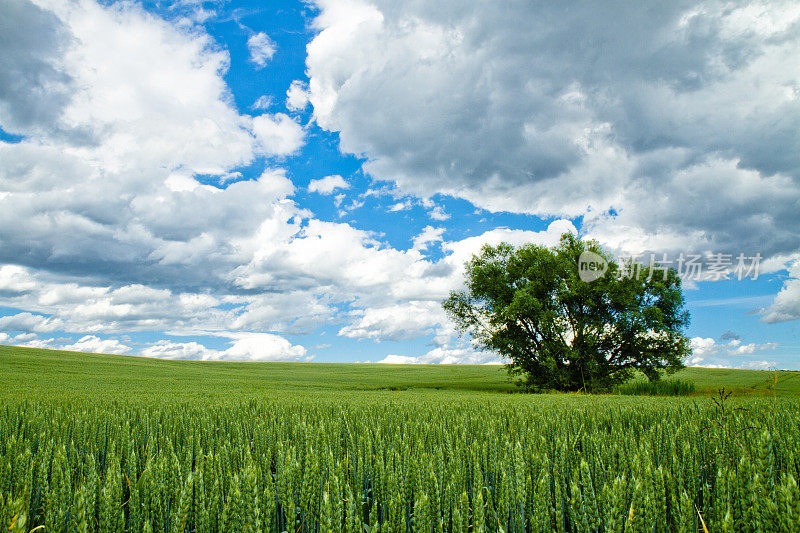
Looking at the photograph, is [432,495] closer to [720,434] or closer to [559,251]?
[720,434]

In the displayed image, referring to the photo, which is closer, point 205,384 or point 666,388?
point 666,388

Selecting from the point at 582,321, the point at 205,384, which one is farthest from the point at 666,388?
the point at 205,384

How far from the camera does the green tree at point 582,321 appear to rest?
104 feet

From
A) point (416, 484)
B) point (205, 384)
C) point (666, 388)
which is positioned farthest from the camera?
point (205, 384)

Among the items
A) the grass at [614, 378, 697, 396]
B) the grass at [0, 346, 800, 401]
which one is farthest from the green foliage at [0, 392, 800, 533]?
the grass at [614, 378, 697, 396]

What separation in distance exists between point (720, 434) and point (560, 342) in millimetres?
29758

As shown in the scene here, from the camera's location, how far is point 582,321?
3238 centimetres

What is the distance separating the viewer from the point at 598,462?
3.24 metres

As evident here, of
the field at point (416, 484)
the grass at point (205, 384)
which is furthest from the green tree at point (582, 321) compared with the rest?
the field at point (416, 484)

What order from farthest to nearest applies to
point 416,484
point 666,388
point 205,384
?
point 205,384, point 666,388, point 416,484

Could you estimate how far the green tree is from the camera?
31.6 metres

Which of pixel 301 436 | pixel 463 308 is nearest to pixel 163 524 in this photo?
pixel 301 436

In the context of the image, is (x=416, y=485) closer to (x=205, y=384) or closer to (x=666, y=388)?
(x=205, y=384)

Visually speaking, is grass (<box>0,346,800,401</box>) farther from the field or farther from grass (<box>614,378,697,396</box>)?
the field
